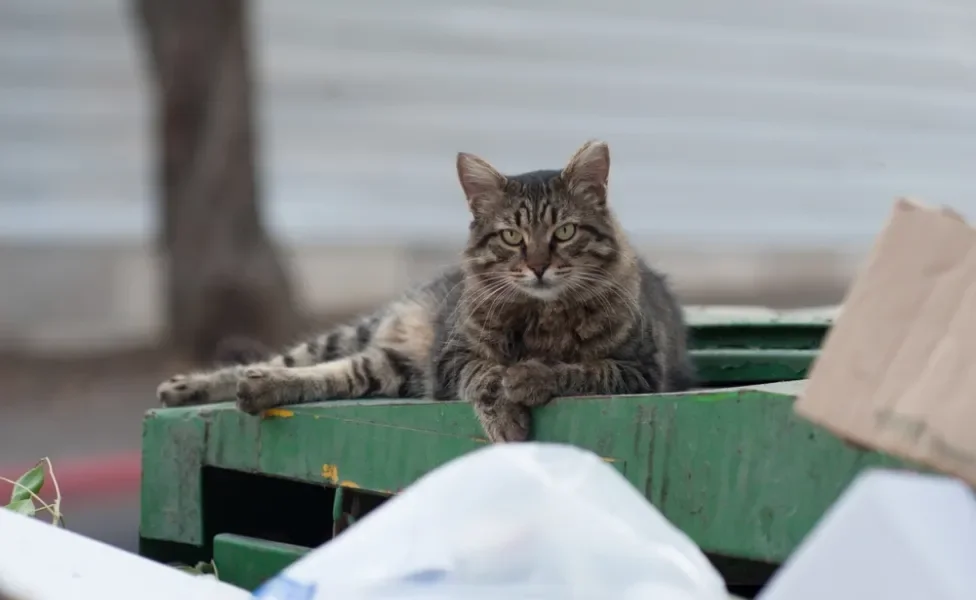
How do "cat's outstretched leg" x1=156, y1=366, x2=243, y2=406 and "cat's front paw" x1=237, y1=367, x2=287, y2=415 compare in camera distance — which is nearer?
"cat's front paw" x1=237, y1=367, x2=287, y2=415

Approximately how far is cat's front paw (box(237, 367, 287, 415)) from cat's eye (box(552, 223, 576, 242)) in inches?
26.9

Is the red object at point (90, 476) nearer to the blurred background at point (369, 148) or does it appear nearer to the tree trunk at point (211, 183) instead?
the blurred background at point (369, 148)

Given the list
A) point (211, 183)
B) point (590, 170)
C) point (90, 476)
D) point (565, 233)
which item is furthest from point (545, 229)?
point (211, 183)

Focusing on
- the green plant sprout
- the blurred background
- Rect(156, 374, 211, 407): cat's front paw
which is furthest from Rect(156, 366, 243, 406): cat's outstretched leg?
the blurred background

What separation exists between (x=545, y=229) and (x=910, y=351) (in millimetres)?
1250

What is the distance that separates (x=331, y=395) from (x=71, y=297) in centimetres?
608

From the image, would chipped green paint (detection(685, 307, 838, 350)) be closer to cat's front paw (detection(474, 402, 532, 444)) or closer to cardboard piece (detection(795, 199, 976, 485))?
cat's front paw (detection(474, 402, 532, 444))

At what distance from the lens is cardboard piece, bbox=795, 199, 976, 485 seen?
123 centimetres

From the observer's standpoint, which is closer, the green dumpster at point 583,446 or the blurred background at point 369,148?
the green dumpster at point 583,446

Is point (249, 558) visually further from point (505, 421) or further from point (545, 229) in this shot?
point (545, 229)

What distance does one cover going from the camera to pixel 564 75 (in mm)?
9219

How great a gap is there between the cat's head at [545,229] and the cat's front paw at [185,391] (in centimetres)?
82

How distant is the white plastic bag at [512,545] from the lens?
4.22 ft

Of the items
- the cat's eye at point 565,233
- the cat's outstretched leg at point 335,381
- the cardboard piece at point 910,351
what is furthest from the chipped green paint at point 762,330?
the cardboard piece at point 910,351
